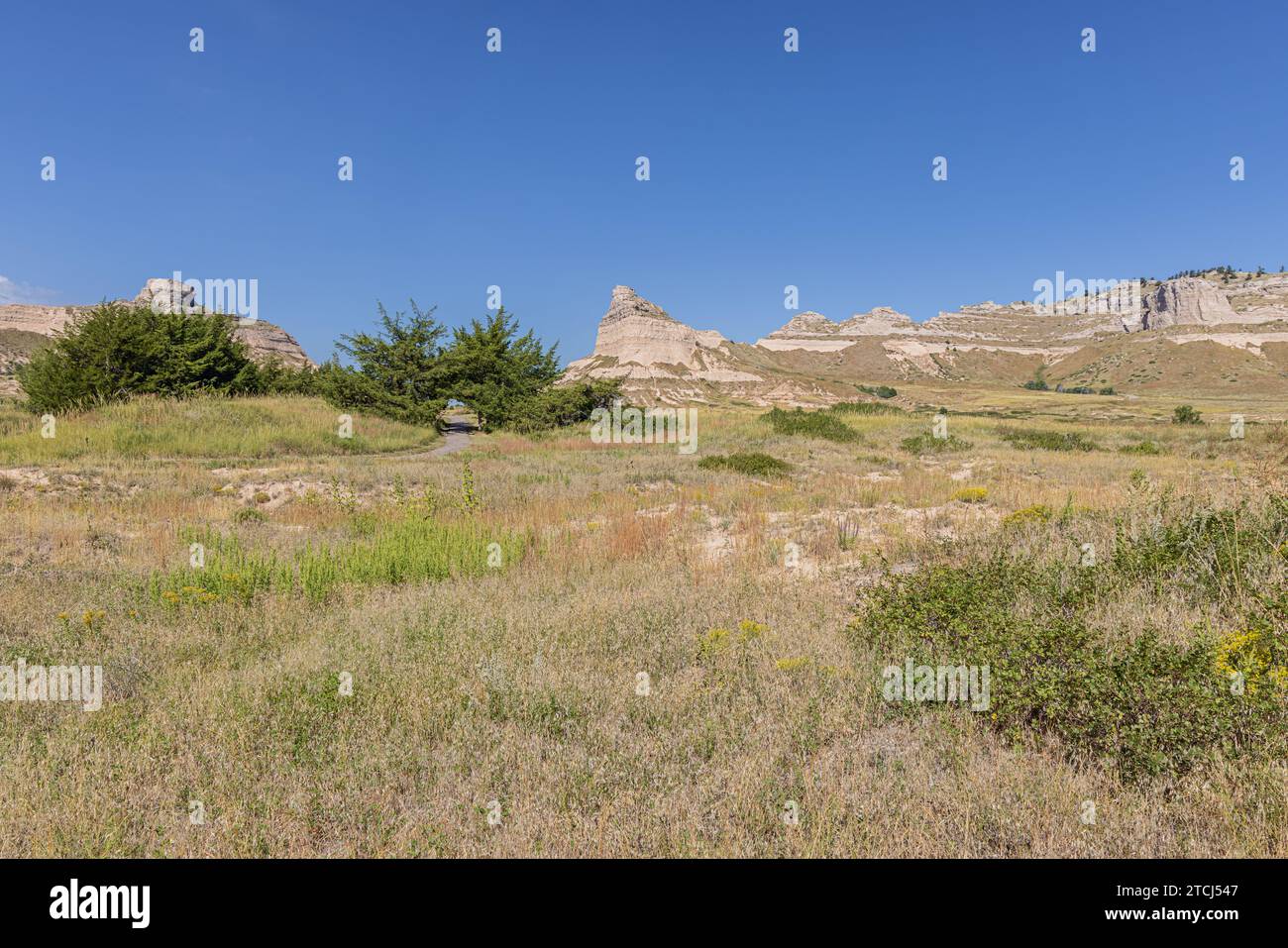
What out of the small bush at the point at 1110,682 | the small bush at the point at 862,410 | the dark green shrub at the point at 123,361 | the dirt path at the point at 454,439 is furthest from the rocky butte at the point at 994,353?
the small bush at the point at 1110,682

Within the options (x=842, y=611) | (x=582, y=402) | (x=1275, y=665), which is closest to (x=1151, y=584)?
(x=1275, y=665)

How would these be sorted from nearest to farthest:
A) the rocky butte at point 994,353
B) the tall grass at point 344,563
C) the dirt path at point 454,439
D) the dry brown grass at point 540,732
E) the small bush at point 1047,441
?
the dry brown grass at point 540,732, the tall grass at point 344,563, the dirt path at point 454,439, the small bush at point 1047,441, the rocky butte at point 994,353

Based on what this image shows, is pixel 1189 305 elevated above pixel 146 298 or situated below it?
above

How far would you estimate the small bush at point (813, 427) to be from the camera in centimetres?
2528

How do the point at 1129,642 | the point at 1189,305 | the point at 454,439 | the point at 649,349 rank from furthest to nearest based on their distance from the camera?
the point at 1189,305, the point at 649,349, the point at 454,439, the point at 1129,642

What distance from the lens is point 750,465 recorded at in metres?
16.1

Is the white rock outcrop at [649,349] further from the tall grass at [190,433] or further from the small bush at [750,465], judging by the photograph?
the small bush at [750,465]

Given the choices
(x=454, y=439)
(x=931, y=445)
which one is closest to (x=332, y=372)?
(x=454, y=439)

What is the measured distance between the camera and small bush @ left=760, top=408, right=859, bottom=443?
25281 mm

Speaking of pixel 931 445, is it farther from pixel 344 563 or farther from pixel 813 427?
pixel 344 563

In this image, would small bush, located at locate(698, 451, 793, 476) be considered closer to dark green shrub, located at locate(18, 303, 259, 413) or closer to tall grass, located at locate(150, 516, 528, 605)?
tall grass, located at locate(150, 516, 528, 605)

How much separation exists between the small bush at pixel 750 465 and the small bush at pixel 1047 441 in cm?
1278

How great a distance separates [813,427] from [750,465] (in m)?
11.4

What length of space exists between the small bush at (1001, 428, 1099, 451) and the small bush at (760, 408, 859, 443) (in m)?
6.56
